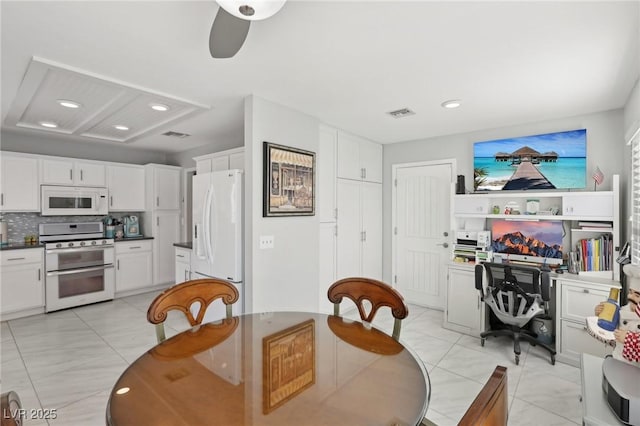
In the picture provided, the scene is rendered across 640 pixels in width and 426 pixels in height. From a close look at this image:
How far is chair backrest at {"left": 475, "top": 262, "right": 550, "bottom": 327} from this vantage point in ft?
9.45

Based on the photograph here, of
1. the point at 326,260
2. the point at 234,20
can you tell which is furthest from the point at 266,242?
the point at 234,20

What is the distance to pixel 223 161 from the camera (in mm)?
3949

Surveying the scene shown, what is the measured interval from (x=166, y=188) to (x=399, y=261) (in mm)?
4197

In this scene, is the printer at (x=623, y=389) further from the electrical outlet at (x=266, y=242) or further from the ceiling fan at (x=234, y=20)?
the electrical outlet at (x=266, y=242)

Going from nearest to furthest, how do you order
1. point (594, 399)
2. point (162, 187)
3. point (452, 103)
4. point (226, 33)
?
point (594, 399) → point (226, 33) → point (452, 103) → point (162, 187)

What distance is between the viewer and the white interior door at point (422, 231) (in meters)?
4.29

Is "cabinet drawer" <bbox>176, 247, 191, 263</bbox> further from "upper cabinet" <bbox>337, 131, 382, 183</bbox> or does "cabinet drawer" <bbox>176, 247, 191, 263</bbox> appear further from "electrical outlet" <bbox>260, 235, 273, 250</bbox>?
"upper cabinet" <bbox>337, 131, 382, 183</bbox>

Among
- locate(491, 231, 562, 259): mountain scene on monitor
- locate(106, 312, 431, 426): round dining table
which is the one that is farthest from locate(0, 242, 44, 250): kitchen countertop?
locate(491, 231, 562, 259): mountain scene on monitor

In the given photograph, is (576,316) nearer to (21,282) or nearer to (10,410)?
(10,410)

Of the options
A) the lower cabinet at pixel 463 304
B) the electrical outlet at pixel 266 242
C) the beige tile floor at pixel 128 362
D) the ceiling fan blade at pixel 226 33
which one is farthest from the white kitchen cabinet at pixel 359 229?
the ceiling fan blade at pixel 226 33

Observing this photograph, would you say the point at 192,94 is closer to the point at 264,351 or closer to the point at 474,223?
the point at 264,351

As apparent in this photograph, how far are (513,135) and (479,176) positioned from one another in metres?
0.60

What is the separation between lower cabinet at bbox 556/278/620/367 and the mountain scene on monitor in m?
0.54

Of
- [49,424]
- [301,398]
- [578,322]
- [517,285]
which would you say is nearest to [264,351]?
[301,398]
